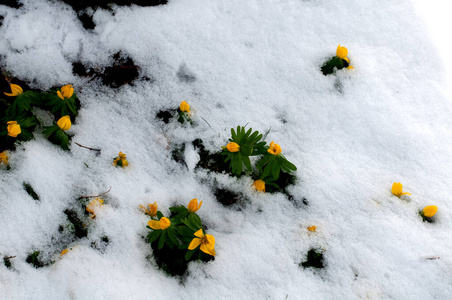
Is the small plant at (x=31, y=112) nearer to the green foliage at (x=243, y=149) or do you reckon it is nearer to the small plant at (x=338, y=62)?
the green foliage at (x=243, y=149)

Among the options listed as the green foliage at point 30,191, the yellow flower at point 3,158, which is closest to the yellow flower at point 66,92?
the yellow flower at point 3,158

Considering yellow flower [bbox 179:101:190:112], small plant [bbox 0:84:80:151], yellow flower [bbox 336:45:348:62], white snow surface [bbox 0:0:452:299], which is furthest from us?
yellow flower [bbox 336:45:348:62]

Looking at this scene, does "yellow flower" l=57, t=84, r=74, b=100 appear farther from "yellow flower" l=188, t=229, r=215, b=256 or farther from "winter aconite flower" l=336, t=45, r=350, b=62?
"winter aconite flower" l=336, t=45, r=350, b=62

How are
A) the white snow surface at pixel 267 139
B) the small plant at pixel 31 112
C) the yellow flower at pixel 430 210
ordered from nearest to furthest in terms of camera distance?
the white snow surface at pixel 267 139 → the yellow flower at pixel 430 210 → the small plant at pixel 31 112

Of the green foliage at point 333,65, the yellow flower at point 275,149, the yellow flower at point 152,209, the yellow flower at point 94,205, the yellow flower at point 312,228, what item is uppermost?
the green foliage at point 333,65

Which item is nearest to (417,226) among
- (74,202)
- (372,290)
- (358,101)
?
(372,290)

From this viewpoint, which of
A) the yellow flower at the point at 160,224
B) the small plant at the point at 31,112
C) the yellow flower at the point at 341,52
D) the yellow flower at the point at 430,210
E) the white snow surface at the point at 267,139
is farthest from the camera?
the yellow flower at the point at 341,52

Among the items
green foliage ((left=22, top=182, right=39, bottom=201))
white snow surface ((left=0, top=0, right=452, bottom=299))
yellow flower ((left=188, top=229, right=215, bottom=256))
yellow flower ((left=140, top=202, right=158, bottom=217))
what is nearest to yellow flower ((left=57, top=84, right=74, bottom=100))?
white snow surface ((left=0, top=0, right=452, bottom=299))

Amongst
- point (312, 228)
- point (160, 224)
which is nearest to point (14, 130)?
point (160, 224)
